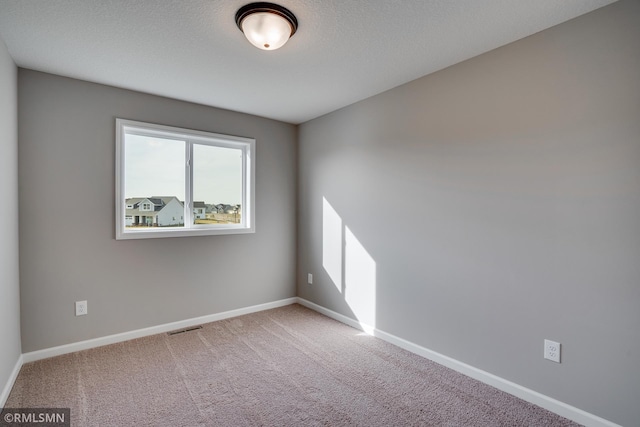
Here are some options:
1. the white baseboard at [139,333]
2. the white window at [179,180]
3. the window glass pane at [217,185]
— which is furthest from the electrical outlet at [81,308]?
the window glass pane at [217,185]

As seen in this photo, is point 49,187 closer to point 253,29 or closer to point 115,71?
point 115,71

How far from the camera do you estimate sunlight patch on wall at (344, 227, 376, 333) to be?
128 inches

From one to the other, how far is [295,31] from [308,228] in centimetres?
251

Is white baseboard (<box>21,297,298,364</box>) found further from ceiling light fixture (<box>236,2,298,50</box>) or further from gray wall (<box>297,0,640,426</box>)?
ceiling light fixture (<box>236,2,298,50</box>)

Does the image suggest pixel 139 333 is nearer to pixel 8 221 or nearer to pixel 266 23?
pixel 8 221

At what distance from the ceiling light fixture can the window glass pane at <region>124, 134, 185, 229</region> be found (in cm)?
189

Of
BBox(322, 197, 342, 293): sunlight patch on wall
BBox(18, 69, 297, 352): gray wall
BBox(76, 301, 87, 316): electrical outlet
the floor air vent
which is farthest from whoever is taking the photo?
BBox(322, 197, 342, 293): sunlight patch on wall

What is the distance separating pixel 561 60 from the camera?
1989 mm

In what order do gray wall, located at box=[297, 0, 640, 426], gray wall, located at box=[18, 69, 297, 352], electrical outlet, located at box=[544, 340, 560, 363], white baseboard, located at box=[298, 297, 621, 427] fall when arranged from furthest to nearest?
gray wall, located at box=[18, 69, 297, 352] < electrical outlet, located at box=[544, 340, 560, 363] < white baseboard, located at box=[298, 297, 621, 427] < gray wall, located at box=[297, 0, 640, 426]

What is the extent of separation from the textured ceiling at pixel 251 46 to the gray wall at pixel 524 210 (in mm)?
258

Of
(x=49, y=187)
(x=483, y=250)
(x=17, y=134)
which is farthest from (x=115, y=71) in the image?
(x=483, y=250)

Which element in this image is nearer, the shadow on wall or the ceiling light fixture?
the ceiling light fixture

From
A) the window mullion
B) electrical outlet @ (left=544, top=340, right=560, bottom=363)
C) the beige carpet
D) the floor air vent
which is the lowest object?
the beige carpet

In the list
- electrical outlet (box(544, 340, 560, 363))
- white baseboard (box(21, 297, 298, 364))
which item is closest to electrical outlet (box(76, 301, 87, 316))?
white baseboard (box(21, 297, 298, 364))
